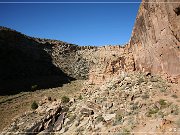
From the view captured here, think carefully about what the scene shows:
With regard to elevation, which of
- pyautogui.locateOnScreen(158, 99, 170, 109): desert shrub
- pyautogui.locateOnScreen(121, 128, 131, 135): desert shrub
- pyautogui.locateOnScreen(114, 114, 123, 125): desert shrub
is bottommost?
pyautogui.locateOnScreen(121, 128, 131, 135): desert shrub

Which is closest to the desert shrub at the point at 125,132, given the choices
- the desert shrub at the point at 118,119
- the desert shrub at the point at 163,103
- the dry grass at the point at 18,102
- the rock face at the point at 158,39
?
the desert shrub at the point at 118,119

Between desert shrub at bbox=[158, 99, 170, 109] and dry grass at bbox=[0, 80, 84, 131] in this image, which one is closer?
desert shrub at bbox=[158, 99, 170, 109]

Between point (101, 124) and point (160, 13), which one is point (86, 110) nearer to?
point (101, 124)

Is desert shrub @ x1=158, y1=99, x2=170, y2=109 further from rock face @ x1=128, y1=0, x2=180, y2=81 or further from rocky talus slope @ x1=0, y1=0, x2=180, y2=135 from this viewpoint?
rock face @ x1=128, y1=0, x2=180, y2=81

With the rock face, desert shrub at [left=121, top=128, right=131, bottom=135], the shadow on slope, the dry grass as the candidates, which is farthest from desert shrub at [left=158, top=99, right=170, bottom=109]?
the shadow on slope

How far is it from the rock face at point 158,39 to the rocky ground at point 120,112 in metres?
1.35

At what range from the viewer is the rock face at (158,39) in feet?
64.2

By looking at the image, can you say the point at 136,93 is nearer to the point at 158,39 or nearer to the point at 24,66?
the point at 158,39

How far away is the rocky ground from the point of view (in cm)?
1683

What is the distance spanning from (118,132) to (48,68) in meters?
55.7

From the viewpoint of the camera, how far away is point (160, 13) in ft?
70.5

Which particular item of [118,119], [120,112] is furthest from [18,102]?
[118,119]

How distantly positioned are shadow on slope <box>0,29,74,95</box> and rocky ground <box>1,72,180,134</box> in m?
29.9

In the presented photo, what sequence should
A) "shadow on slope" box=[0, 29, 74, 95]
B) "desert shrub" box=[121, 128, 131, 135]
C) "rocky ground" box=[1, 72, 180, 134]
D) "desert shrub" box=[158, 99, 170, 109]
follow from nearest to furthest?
"desert shrub" box=[121, 128, 131, 135] < "rocky ground" box=[1, 72, 180, 134] < "desert shrub" box=[158, 99, 170, 109] < "shadow on slope" box=[0, 29, 74, 95]
